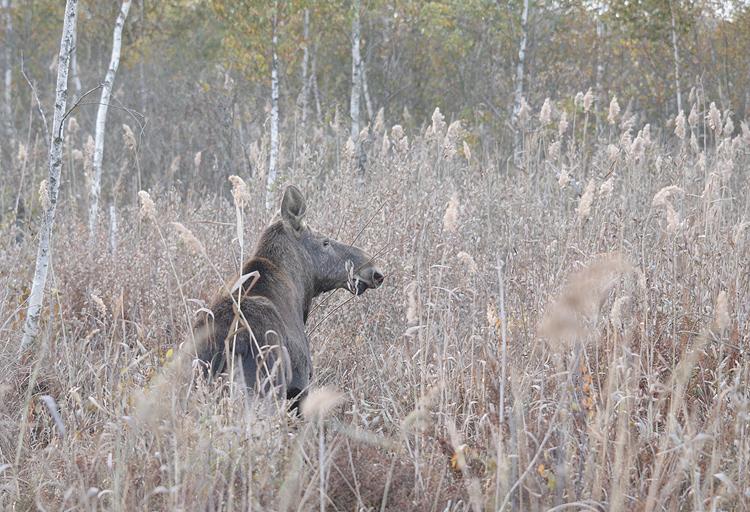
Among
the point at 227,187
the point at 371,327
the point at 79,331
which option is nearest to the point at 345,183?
the point at 371,327

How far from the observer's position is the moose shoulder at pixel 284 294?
4.69m

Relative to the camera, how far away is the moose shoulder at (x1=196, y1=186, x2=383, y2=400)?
15.4ft

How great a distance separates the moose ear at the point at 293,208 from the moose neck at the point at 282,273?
3.5 inches

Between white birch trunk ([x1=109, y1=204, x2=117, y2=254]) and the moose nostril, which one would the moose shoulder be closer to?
the moose nostril

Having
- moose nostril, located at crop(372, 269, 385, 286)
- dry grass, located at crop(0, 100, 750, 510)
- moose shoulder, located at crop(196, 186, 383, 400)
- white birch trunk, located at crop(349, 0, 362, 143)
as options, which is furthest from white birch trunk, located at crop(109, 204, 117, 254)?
white birch trunk, located at crop(349, 0, 362, 143)

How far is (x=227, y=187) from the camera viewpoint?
15391 mm

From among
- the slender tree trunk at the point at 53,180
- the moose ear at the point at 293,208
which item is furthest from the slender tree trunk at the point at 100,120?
the moose ear at the point at 293,208

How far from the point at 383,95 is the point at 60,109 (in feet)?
49.4

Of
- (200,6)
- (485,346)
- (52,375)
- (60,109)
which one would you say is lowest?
(52,375)

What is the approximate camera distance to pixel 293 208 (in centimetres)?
600

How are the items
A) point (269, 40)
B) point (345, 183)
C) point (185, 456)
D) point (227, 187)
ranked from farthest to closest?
point (227, 187), point (269, 40), point (345, 183), point (185, 456)

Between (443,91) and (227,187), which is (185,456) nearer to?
(227,187)

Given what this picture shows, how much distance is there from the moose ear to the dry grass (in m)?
0.36

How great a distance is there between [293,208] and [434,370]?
4.74ft
